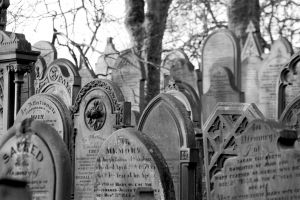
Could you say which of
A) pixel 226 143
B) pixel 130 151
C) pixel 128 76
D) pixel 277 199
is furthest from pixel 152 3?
pixel 277 199

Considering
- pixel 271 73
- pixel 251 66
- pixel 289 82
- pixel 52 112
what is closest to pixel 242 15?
pixel 251 66

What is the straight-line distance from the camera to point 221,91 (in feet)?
72.0

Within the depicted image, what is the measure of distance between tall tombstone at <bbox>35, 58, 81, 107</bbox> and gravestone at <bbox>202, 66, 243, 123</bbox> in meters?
3.26

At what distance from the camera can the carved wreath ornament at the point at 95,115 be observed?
565 inches

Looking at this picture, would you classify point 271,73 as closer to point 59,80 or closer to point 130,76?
point 130,76

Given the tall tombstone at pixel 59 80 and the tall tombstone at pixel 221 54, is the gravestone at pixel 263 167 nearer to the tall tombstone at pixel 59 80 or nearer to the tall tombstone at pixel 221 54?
the tall tombstone at pixel 59 80

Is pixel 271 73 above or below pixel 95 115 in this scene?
above

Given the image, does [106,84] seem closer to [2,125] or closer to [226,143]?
[2,125]

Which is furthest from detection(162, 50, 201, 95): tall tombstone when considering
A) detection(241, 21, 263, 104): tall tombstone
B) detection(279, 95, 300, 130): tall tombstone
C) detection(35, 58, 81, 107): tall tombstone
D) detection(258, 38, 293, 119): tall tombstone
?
detection(279, 95, 300, 130): tall tombstone

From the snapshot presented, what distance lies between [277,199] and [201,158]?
5.17 meters

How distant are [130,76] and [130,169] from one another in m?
12.2

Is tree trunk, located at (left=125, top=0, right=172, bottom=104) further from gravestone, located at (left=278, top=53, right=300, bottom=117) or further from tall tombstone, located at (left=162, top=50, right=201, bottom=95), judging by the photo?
gravestone, located at (left=278, top=53, right=300, bottom=117)

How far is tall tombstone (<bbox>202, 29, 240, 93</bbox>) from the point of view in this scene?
23219 mm

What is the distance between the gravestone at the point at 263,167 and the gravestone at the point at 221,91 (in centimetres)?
1184
